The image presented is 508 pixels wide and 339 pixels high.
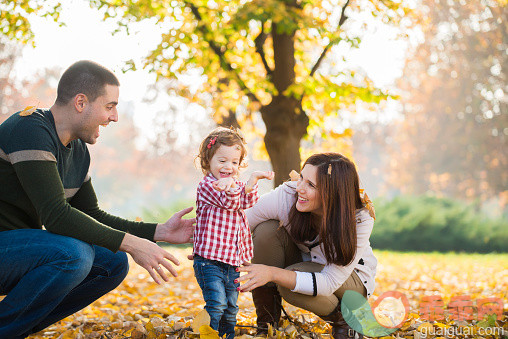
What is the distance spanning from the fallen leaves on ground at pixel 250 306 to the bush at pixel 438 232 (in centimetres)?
206

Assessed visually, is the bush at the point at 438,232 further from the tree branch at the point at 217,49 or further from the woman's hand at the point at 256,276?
the woman's hand at the point at 256,276

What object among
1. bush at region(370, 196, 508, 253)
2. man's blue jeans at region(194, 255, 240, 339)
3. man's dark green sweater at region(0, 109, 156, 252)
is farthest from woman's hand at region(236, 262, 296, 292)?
bush at region(370, 196, 508, 253)

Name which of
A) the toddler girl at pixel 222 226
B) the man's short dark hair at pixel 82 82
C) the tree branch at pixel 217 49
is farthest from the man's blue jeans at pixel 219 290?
the tree branch at pixel 217 49

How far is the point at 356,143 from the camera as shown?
1118 inches

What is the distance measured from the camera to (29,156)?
2650mm

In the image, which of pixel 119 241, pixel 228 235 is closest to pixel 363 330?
pixel 228 235

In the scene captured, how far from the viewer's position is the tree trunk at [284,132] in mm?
6711

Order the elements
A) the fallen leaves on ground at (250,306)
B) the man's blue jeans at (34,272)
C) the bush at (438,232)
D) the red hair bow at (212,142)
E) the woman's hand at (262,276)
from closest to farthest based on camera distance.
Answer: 1. the man's blue jeans at (34,272)
2. the woman's hand at (262,276)
3. the red hair bow at (212,142)
4. the fallen leaves on ground at (250,306)
5. the bush at (438,232)

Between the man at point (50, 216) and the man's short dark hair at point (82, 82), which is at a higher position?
the man's short dark hair at point (82, 82)

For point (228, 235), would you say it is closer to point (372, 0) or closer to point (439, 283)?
point (372, 0)

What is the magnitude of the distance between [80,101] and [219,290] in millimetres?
1325

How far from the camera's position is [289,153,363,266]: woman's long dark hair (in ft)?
9.37

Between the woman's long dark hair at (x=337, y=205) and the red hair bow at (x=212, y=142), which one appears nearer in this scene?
the woman's long dark hair at (x=337, y=205)

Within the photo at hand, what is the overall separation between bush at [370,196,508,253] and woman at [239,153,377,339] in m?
11.0
